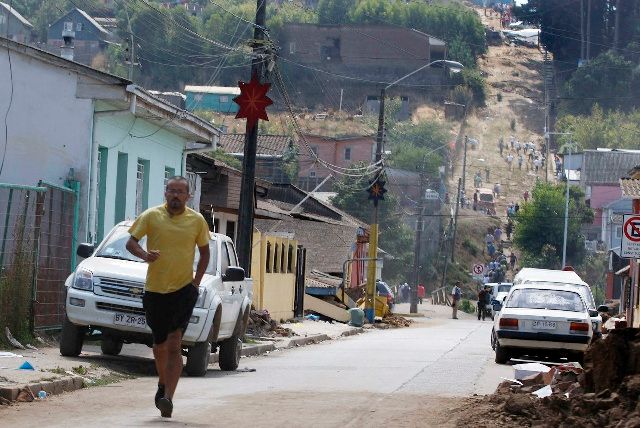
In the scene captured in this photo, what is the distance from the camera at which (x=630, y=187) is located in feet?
115

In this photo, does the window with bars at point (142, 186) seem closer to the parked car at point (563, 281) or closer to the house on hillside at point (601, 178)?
the parked car at point (563, 281)

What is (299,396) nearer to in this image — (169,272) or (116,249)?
(169,272)

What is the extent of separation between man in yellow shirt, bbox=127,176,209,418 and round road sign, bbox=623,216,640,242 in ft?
59.1

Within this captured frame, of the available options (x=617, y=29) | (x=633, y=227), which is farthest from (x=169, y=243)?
(x=617, y=29)

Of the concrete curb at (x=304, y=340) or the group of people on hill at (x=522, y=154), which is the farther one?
the group of people on hill at (x=522, y=154)

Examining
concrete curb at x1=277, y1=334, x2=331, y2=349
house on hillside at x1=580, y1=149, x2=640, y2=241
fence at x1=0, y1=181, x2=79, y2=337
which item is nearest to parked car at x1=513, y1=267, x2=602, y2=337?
concrete curb at x1=277, y1=334, x2=331, y2=349

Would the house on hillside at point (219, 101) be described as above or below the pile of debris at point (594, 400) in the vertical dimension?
above

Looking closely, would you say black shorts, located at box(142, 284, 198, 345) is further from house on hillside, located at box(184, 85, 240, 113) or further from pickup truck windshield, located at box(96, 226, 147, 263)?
house on hillside, located at box(184, 85, 240, 113)

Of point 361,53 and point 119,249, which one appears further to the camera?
point 361,53

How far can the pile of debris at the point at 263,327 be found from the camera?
98.5 feet

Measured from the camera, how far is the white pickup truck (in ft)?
57.0

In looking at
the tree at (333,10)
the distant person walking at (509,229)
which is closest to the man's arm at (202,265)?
the distant person walking at (509,229)

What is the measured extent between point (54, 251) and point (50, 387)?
23.3ft

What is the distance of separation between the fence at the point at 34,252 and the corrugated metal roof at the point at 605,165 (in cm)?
9011
